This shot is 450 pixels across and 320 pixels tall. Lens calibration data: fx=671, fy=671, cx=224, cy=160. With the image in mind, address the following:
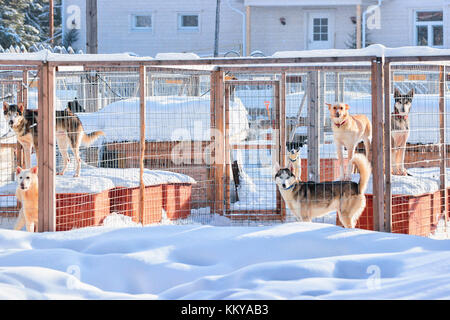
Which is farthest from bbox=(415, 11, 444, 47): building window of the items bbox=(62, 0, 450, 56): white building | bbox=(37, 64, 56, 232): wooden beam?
bbox=(37, 64, 56, 232): wooden beam

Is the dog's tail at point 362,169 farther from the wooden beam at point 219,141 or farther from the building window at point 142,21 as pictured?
the building window at point 142,21

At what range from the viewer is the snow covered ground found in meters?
4.50

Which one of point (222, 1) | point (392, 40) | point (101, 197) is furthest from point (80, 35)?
point (101, 197)

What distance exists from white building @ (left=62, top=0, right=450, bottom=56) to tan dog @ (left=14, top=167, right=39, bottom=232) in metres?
16.2

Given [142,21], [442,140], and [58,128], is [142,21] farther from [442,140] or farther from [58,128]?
[442,140]

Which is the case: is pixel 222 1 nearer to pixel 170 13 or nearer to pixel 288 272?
pixel 170 13

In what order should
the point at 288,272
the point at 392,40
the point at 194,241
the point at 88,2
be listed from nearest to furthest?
the point at 288,272, the point at 194,241, the point at 88,2, the point at 392,40

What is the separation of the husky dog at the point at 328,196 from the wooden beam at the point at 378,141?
0.70m

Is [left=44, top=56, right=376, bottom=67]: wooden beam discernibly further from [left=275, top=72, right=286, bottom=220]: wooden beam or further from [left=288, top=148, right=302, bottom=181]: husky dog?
[left=288, top=148, right=302, bottom=181]: husky dog

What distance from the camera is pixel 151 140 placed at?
34.7 feet

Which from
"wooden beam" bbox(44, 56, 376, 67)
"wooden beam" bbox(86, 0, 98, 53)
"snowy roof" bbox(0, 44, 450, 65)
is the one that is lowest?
"wooden beam" bbox(44, 56, 376, 67)

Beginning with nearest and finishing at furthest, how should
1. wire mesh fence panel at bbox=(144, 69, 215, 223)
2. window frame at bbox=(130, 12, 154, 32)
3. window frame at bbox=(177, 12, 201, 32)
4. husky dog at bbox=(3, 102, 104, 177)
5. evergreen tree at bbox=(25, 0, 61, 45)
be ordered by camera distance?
1. husky dog at bbox=(3, 102, 104, 177)
2. wire mesh fence panel at bbox=(144, 69, 215, 223)
3. window frame at bbox=(177, 12, 201, 32)
4. window frame at bbox=(130, 12, 154, 32)
5. evergreen tree at bbox=(25, 0, 61, 45)

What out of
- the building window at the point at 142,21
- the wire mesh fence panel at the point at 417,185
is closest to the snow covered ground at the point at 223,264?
the wire mesh fence panel at the point at 417,185

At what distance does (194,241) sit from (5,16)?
27.3 meters
